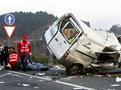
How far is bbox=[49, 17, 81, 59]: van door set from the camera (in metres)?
17.2

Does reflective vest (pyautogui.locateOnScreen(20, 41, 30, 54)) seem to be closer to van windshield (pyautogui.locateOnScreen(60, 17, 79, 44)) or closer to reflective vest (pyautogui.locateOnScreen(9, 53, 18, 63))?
reflective vest (pyautogui.locateOnScreen(9, 53, 18, 63))

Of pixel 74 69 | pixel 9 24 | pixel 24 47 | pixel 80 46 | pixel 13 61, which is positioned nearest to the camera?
pixel 80 46

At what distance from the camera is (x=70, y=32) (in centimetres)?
1759

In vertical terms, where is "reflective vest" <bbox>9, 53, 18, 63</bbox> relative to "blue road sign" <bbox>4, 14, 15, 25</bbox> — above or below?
below

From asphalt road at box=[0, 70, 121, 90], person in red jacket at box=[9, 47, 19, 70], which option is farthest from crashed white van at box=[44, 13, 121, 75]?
person in red jacket at box=[9, 47, 19, 70]

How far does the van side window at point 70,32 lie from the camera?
17281 millimetres

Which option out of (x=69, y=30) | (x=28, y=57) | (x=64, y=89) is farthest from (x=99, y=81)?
(x=28, y=57)

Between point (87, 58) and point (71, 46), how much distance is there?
0.70m

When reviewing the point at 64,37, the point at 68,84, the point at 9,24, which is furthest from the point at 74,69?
the point at 9,24

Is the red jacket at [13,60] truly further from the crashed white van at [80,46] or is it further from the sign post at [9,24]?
the crashed white van at [80,46]

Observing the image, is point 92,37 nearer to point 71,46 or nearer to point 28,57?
point 71,46

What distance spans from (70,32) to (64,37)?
0.28 m

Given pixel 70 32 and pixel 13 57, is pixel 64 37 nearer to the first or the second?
pixel 70 32

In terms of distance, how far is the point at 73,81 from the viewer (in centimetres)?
1524
